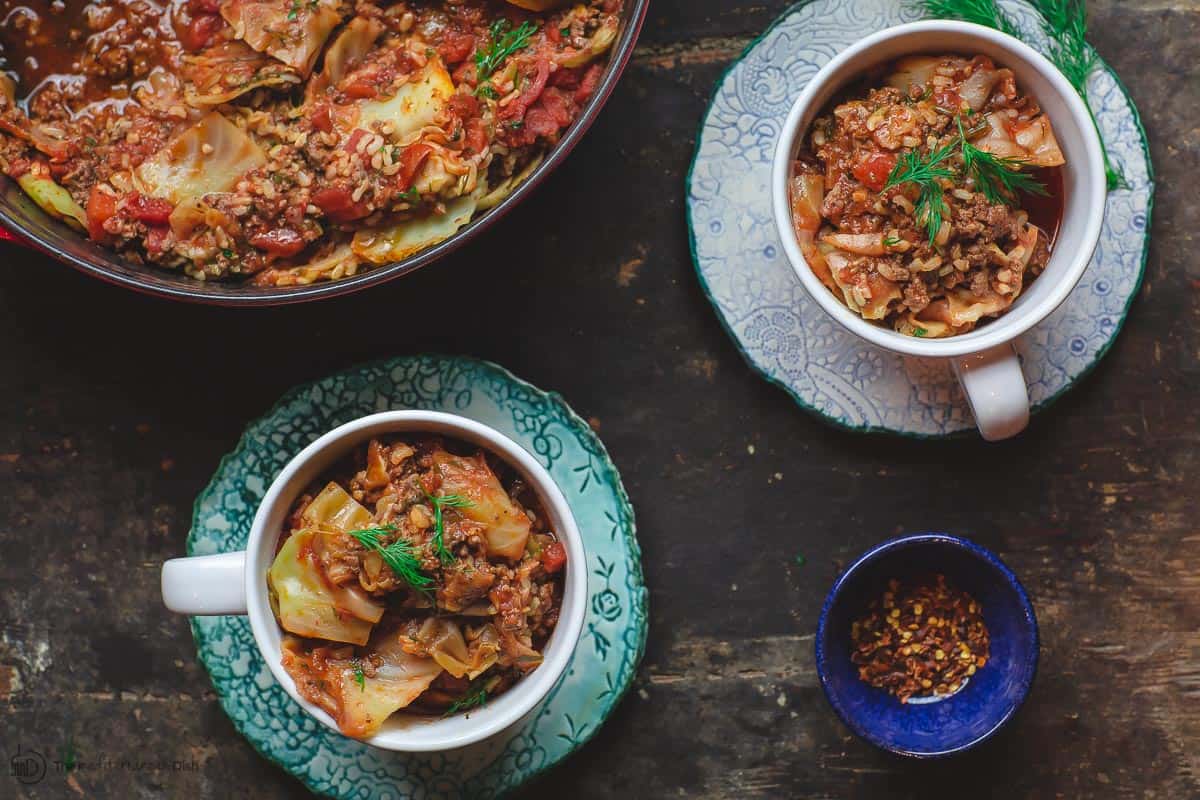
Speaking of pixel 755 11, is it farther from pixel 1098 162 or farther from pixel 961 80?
pixel 1098 162

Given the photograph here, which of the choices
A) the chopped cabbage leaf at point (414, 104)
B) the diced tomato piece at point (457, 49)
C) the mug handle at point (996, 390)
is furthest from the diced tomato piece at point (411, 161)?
the mug handle at point (996, 390)

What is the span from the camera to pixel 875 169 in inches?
96.1

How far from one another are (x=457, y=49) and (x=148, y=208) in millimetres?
813

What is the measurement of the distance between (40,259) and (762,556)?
7.07 feet

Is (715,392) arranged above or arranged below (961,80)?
below

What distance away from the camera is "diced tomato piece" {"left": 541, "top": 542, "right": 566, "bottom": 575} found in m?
2.48

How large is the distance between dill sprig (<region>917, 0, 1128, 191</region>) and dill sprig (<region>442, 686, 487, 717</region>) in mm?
1999

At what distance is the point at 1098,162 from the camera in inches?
94.3

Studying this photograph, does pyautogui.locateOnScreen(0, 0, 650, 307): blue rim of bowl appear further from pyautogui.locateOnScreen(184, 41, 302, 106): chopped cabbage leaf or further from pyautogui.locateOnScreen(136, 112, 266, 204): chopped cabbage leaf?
pyautogui.locateOnScreen(184, 41, 302, 106): chopped cabbage leaf

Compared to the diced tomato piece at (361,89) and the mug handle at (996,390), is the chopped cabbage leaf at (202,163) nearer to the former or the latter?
the diced tomato piece at (361,89)

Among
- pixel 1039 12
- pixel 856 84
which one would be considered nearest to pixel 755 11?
pixel 856 84

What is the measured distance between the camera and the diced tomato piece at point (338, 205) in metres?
2.47

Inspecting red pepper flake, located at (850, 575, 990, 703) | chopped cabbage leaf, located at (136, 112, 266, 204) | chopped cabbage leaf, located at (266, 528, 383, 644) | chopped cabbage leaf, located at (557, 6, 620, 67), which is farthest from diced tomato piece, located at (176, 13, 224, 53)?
red pepper flake, located at (850, 575, 990, 703)

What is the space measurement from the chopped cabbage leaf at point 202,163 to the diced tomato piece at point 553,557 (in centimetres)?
113
